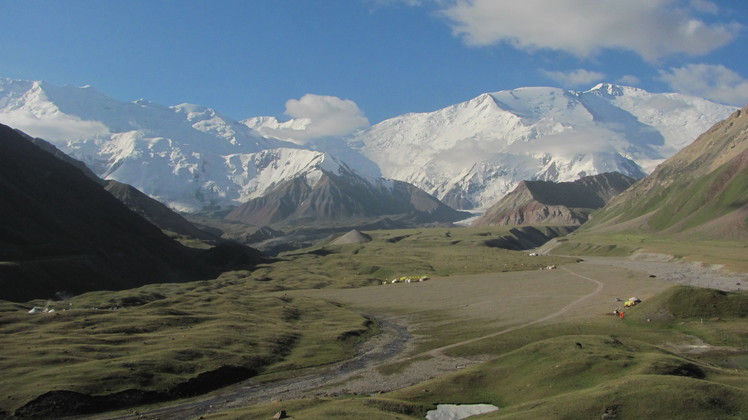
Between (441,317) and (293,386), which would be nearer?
(293,386)

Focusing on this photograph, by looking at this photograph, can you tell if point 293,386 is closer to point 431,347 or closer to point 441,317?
point 431,347

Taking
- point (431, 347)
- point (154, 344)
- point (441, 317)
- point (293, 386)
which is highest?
point (154, 344)

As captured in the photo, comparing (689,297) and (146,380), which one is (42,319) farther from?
(689,297)

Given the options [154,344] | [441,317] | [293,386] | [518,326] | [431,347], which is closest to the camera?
[293,386]

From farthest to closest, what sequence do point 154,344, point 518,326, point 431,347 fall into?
point 518,326 → point 431,347 → point 154,344

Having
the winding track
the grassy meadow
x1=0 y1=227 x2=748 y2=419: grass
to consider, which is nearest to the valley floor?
the winding track

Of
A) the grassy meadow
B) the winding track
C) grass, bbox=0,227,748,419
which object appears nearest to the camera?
grass, bbox=0,227,748,419

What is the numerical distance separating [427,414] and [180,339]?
48652 millimetres

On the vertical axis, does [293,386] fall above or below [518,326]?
above

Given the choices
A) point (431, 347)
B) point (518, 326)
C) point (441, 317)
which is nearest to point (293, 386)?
point (431, 347)

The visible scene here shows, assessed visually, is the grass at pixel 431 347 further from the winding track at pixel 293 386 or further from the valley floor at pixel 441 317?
the winding track at pixel 293 386

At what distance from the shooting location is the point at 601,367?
5725 centimetres

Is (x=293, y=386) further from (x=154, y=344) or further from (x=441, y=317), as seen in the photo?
(x=441, y=317)

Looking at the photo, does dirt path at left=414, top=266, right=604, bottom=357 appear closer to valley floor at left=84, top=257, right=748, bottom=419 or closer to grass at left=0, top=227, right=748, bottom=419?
valley floor at left=84, top=257, right=748, bottom=419
